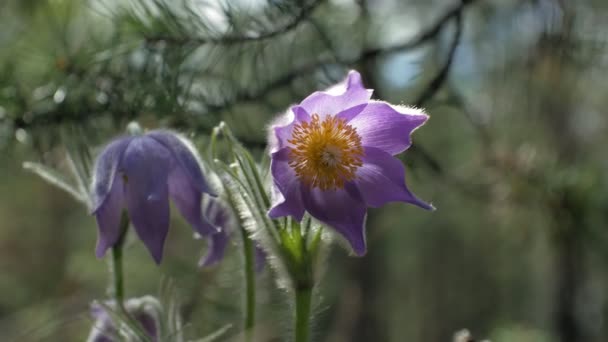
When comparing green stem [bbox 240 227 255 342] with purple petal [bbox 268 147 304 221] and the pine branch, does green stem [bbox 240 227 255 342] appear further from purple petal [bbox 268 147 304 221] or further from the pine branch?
the pine branch

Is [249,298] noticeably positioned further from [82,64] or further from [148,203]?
[82,64]

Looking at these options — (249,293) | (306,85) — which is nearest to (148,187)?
(249,293)

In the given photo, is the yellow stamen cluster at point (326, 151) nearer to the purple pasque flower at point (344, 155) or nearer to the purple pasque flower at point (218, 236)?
the purple pasque flower at point (344, 155)

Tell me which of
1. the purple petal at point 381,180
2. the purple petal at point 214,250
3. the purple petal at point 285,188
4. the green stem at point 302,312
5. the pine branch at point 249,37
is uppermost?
the pine branch at point 249,37

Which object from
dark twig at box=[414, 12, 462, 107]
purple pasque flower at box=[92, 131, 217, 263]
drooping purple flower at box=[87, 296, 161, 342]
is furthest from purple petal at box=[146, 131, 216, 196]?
dark twig at box=[414, 12, 462, 107]

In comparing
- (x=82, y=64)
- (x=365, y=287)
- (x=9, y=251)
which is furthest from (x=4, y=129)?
(x=9, y=251)

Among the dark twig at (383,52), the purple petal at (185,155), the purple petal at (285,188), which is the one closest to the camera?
the purple petal at (285,188)

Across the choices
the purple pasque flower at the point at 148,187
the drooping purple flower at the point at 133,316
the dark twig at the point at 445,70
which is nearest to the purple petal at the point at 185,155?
the purple pasque flower at the point at 148,187
